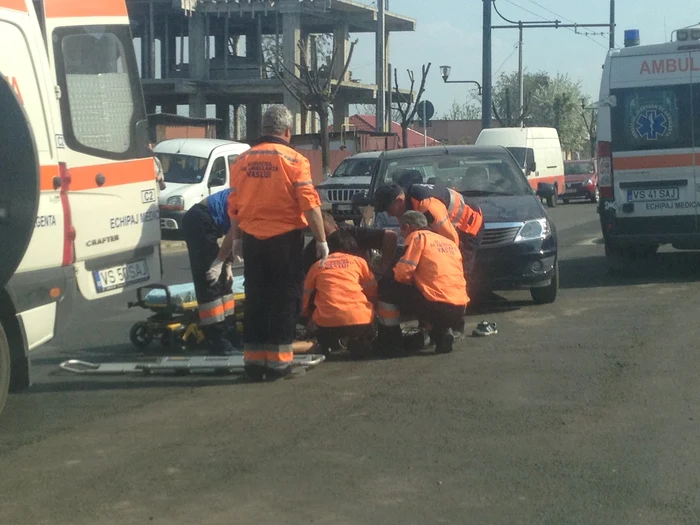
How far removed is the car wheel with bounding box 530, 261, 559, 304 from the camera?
11.8m

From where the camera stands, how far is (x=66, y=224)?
7.21 metres

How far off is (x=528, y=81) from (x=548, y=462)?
91155 mm

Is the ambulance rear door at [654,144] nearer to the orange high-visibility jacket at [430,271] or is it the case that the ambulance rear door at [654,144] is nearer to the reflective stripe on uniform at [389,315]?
the orange high-visibility jacket at [430,271]

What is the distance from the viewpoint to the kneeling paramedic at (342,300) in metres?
8.82

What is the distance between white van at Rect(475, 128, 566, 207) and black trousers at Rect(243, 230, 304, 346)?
24621mm

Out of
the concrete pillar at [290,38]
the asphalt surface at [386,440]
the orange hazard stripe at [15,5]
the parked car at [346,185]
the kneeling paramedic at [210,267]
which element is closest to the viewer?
the asphalt surface at [386,440]

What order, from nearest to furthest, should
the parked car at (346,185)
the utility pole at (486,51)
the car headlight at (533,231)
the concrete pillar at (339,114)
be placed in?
the car headlight at (533,231) < the parked car at (346,185) < the utility pole at (486,51) < the concrete pillar at (339,114)

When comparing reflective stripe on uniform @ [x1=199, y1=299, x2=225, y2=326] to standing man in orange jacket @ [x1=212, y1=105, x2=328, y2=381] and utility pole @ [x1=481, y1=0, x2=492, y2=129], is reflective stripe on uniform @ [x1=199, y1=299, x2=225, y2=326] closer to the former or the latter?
standing man in orange jacket @ [x1=212, y1=105, x2=328, y2=381]

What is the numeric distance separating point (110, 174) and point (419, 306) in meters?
2.64

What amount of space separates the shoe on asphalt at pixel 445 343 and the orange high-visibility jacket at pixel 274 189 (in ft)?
5.53

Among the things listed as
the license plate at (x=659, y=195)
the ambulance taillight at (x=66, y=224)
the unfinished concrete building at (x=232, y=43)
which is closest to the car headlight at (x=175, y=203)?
the license plate at (x=659, y=195)

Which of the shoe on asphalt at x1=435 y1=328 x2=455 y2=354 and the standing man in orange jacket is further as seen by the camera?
the shoe on asphalt at x1=435 y1=328 x2=455 y2=354

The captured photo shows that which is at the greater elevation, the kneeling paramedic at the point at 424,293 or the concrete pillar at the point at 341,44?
the concrete pillar at the point at 341,44

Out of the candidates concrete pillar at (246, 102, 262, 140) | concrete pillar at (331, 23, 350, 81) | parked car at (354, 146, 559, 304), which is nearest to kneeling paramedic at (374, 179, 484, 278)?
parked car at (354, 146, 559, 304)
